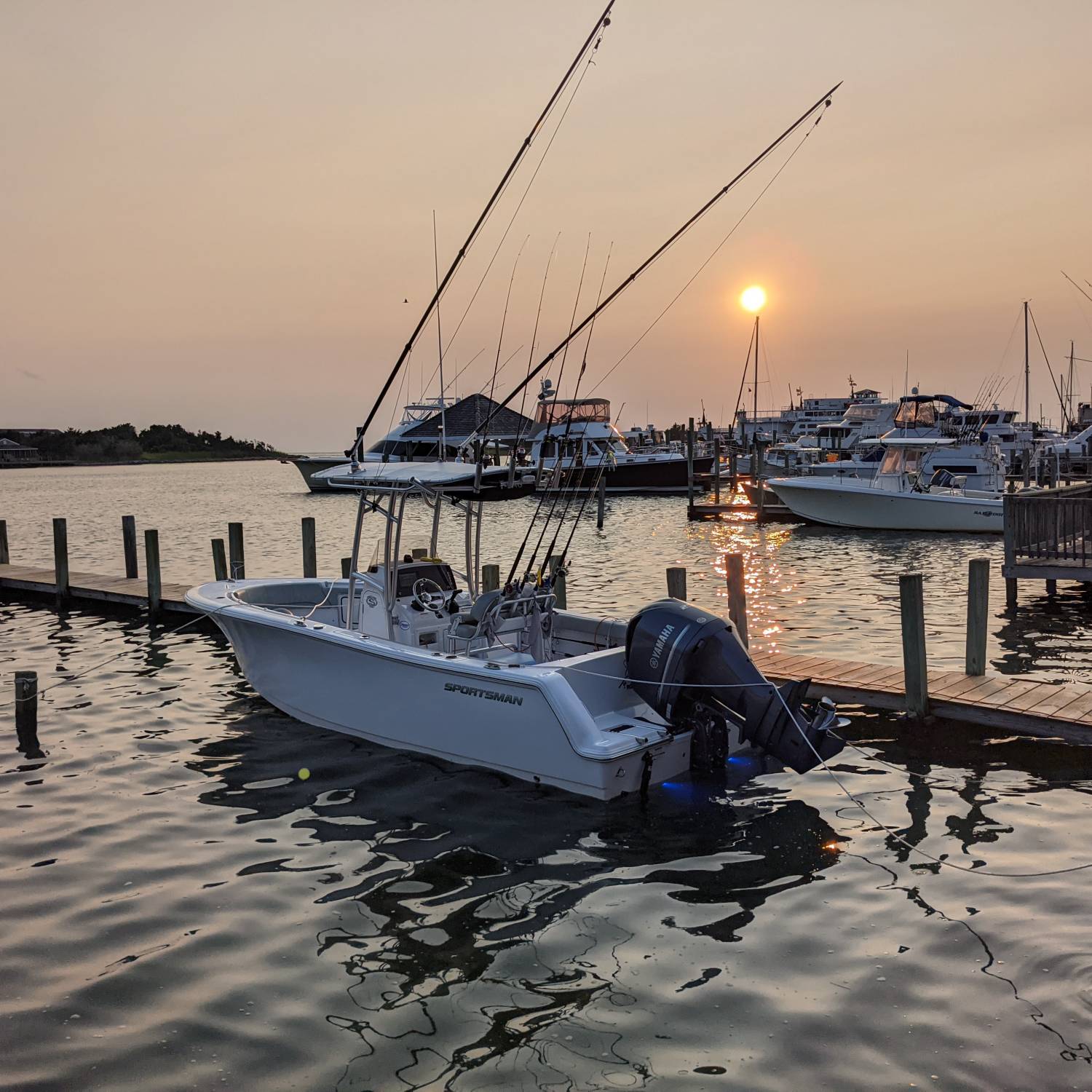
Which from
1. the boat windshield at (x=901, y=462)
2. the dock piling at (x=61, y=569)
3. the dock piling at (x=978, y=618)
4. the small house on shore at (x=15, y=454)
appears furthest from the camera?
the small house on shore at (x=15, y=454)

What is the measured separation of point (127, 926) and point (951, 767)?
6728mm

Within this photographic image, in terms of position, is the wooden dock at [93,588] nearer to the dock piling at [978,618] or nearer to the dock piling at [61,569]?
the dock piling at [61,569]

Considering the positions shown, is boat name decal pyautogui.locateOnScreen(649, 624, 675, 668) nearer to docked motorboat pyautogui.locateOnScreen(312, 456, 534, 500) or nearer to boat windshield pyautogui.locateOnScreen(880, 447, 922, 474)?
docked motorboat pyautogui.locateOnScreen(312, 456, 534, 500)

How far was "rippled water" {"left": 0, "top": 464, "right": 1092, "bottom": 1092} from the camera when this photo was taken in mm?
5039

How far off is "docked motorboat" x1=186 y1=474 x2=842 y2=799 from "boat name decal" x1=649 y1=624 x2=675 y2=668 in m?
0.01

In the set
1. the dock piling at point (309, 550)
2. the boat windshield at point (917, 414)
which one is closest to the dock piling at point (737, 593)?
the dock piling at point (309, 550)

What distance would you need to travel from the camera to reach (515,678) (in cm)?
821

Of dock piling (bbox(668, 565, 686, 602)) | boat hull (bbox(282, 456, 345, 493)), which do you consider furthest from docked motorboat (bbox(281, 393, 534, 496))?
dock piling (bbox(668, 565, 686, 602))

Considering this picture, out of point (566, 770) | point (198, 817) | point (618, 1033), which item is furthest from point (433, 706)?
point (618, 1033)

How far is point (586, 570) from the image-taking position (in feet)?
85.8

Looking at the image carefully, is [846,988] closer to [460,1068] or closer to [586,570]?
[460,1068]

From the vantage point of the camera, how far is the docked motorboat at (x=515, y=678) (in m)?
8.09

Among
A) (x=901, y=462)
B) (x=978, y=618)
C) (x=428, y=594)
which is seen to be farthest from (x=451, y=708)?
(x=901, y=462)

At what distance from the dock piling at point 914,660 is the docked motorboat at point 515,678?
5.84 ft
